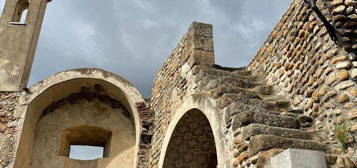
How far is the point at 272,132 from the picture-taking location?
10.7ft

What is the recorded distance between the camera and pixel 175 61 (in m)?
6.54

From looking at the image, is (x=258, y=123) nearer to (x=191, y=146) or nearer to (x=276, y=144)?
(x=276, y=144)

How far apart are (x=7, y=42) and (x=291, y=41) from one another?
694 cm

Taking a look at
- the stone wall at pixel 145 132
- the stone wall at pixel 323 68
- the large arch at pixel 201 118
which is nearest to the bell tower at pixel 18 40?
the stone wall at pixel 145 132

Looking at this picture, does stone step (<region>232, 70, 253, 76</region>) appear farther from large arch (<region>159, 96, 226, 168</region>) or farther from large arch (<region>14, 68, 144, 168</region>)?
large arch (<region>14, 68, 144, 168</region>)

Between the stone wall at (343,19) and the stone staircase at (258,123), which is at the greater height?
the stone wall at (343,19)

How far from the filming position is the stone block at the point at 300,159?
8.43 feet

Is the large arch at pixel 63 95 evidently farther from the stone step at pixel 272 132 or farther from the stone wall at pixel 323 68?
the stone step at pixel 272 132

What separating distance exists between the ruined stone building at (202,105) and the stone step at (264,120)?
0.01 m

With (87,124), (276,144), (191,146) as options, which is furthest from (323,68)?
(87,124)

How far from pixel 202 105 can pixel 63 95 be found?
16.5ft

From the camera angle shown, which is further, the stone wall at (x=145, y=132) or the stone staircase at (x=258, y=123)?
the stone wall at (x=145, y=132)

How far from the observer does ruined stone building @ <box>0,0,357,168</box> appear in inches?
127

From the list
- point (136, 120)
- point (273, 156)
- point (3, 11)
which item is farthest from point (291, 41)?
point (3, 11)
